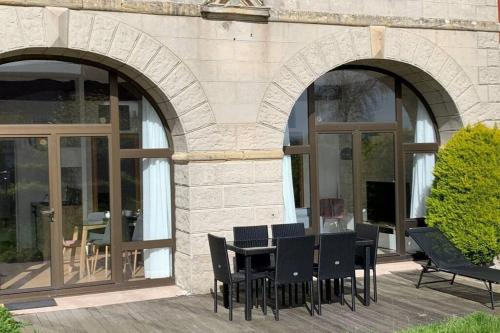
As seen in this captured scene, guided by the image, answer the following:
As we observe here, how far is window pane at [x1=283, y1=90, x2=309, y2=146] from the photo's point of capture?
375 inches

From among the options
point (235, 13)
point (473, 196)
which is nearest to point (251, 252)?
point (235, 13)

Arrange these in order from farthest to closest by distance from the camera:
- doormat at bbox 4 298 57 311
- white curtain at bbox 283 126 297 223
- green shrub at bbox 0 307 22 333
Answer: white curtain at bbox 283 126 297 223, doormat at bbox 4 298 57 311, green shrub at bbox 0 307 22 333

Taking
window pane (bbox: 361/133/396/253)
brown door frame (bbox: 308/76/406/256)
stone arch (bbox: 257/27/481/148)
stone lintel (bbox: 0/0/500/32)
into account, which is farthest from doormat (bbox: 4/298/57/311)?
window pane (bbox: 361/133/396/253)

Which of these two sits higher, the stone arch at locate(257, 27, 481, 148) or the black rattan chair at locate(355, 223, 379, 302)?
the stone arch at locate(257, 27, 481, 148)

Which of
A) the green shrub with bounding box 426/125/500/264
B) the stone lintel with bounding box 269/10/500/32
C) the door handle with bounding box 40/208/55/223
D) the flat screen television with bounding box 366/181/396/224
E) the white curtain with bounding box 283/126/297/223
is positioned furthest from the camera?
the flat screen television with bounding box 366/181/396/224

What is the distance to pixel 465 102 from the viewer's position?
1001 cm

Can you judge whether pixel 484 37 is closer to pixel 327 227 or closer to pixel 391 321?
pixel 327 227

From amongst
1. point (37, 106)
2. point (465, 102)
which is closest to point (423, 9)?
point (465, 102)

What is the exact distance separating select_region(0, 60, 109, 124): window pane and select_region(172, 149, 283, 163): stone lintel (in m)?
1.13

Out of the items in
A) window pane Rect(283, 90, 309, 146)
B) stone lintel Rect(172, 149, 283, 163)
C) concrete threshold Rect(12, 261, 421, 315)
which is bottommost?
concrete threshold Rect(12, 261, 421, 315)

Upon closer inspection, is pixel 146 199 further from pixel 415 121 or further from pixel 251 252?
pixel 415 121

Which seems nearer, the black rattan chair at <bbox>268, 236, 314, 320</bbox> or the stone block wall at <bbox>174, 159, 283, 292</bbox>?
the black rattan chair at <bbox>268, 236, 314, 320</bbox>

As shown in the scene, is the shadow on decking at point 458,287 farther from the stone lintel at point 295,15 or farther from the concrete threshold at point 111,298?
the stone lintel at point 295,15

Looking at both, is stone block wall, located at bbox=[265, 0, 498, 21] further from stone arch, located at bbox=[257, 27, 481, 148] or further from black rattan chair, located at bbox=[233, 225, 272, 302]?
black rattan chair, located at bbox=[233, 225, 272, 302]
